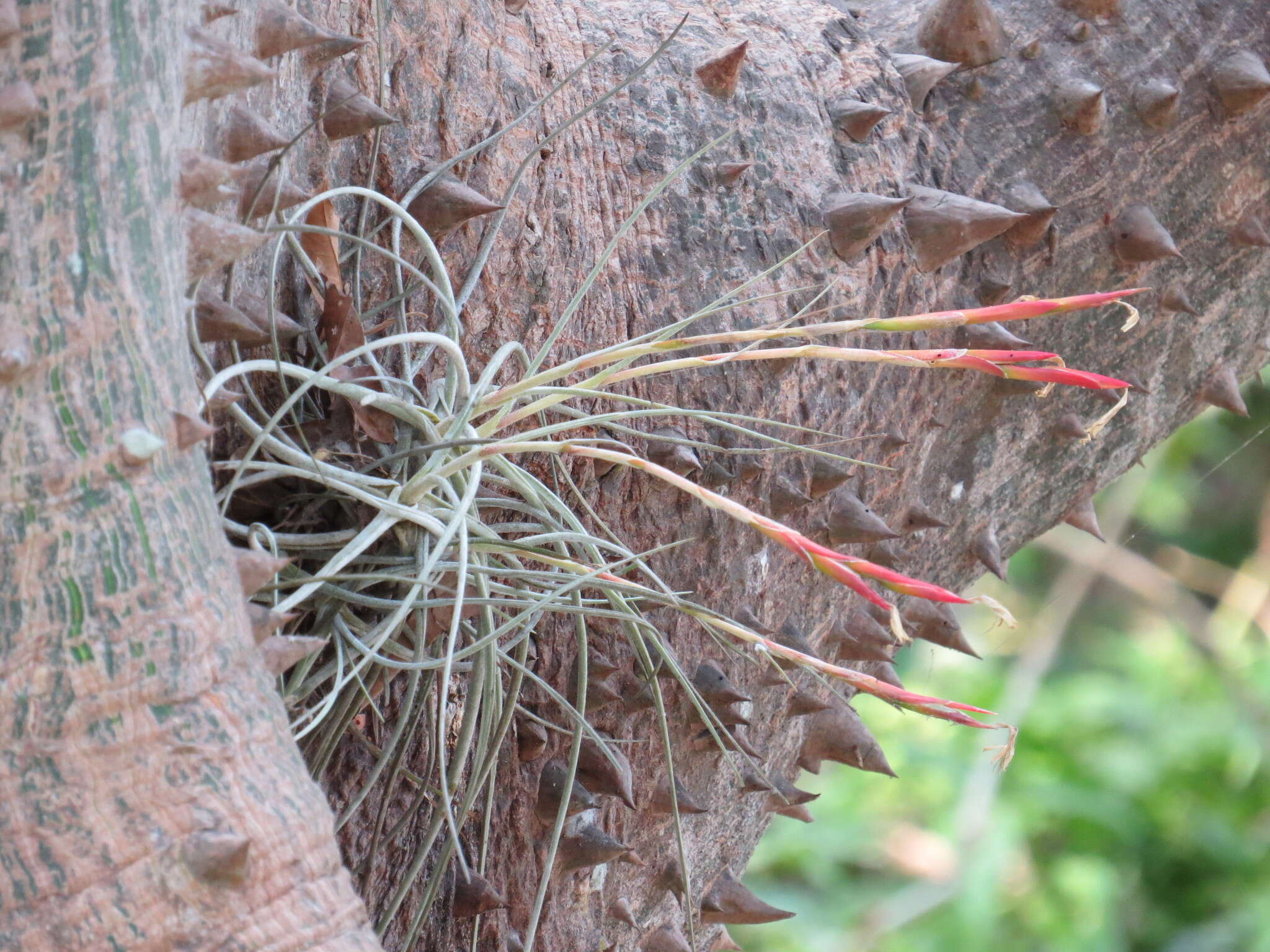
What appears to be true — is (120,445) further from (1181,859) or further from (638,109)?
(1181,859)

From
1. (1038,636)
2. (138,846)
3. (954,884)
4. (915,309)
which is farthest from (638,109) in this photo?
(1038,636)

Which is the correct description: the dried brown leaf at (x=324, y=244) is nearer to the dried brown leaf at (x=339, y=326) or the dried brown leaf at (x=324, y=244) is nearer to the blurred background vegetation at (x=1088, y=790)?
the dried brown leaf at (x=339, y=326)

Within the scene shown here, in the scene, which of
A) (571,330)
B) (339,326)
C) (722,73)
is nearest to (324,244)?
(339,326)

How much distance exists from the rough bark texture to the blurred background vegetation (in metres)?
2.54

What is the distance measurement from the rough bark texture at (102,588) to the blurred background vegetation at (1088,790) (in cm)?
254

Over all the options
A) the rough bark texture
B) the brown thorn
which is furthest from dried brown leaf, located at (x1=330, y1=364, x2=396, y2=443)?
the brown thorn

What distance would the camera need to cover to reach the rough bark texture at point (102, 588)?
0.34m

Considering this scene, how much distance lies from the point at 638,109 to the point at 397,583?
0.33 metres

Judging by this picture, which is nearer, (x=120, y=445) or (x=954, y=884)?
(x=120, y=445)

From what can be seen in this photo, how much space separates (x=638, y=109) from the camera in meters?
0.70

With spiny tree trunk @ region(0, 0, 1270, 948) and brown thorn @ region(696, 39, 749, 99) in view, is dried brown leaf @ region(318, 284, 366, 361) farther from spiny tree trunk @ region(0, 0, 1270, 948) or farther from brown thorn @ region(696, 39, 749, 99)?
brown thorn @ region(696, 39, 749, 99)

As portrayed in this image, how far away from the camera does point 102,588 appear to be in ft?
1.16

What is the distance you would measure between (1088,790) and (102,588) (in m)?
3.24

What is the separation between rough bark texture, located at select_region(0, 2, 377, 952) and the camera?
34cm
